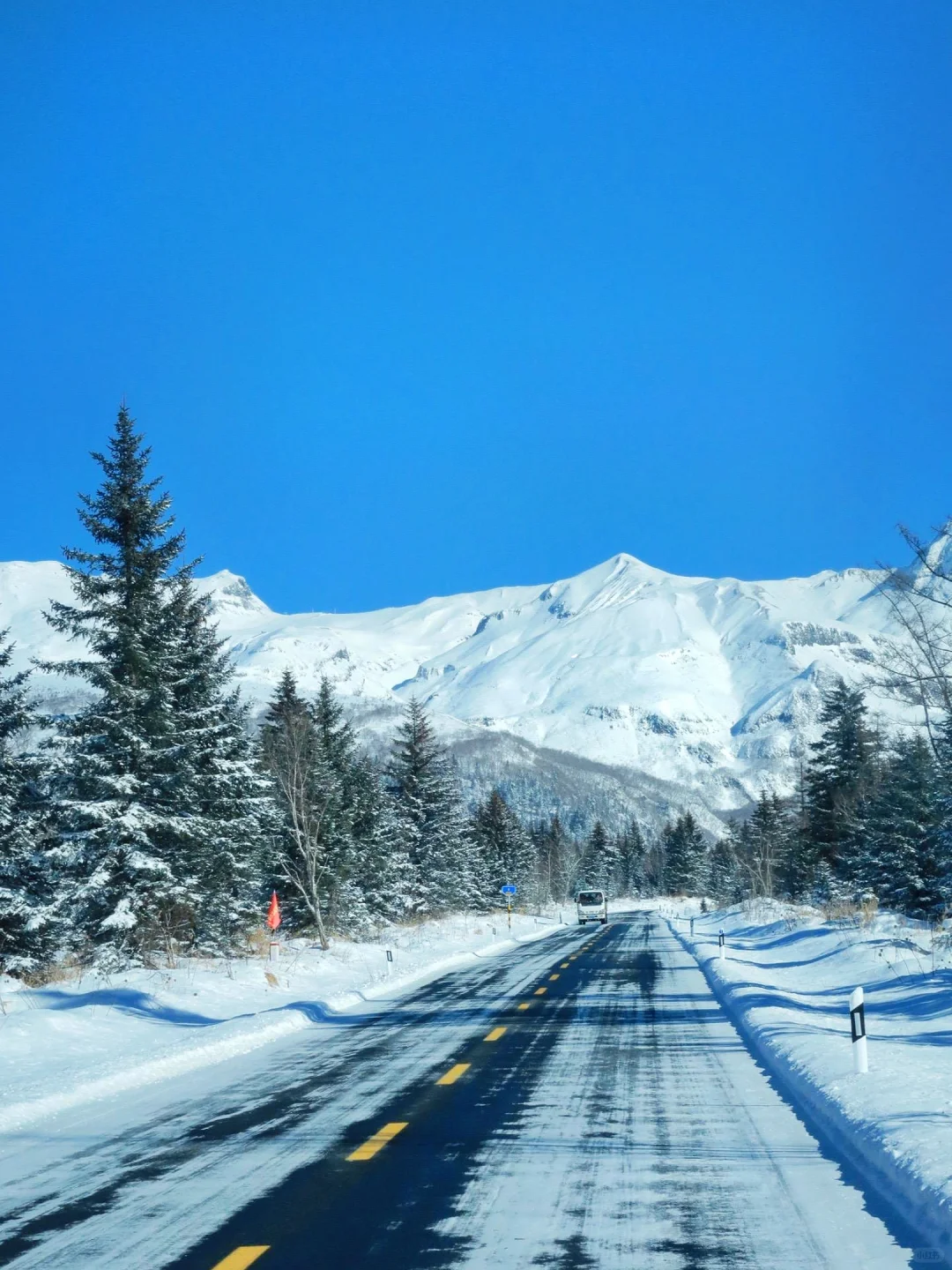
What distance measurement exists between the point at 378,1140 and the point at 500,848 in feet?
246

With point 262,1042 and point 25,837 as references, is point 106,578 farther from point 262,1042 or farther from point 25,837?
point 262,1042

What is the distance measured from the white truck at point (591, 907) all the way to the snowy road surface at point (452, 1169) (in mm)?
53625

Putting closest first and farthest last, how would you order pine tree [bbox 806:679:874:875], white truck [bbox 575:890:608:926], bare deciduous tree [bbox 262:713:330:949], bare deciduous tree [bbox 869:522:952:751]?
bare deciduous tree [bbox 869:522:952:751] → bare deciduous tree [bbox 262:713:330:949] → pine tree [bbox 806:679:874:875] → white truck [bbox 575:890:608:926]

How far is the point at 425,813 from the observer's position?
177 feet

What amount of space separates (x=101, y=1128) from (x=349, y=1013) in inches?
378

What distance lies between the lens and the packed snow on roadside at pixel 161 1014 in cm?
1159

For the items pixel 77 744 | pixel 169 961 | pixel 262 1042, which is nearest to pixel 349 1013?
pixel 262 1042

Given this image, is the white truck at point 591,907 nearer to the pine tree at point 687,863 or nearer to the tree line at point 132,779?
the tree line at point 132,779

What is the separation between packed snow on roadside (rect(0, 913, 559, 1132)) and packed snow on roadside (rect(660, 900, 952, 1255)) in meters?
6.84

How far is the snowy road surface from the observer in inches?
224

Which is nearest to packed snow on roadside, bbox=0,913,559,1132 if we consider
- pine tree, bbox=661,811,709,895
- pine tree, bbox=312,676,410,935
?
pine tree, bbox=312,676,410,935

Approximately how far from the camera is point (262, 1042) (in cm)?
1476

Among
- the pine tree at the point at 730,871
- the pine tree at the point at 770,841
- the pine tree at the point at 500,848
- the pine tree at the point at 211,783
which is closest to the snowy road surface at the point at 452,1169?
the pine tree at the point at 211,783

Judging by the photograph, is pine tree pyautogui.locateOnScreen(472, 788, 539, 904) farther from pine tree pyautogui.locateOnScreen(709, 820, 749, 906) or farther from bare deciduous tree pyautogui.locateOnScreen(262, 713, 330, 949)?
bare deciduous tree pyautogui.locateOnScreen(262, 713, 330, 949)
